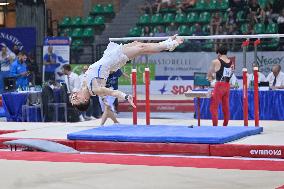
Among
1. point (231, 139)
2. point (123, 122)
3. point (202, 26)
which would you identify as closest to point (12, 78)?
point (123, 122)

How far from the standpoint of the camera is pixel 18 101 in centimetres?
1491

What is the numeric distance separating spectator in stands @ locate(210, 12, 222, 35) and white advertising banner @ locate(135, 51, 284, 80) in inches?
88.6

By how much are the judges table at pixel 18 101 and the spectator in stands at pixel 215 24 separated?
22.5 feet

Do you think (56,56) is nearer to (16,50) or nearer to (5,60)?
(16,50)

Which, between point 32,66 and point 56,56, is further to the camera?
point 32,66

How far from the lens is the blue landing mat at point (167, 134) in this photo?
31.9ft

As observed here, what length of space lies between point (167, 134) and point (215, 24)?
10.9 metres

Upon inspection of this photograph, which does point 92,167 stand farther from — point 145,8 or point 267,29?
point 145,8

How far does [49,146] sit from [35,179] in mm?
2504

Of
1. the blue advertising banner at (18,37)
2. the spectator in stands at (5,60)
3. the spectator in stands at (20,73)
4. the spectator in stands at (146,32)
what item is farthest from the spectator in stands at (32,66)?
the spectator in stands at (146,32)

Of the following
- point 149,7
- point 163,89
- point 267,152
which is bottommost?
point 267,152

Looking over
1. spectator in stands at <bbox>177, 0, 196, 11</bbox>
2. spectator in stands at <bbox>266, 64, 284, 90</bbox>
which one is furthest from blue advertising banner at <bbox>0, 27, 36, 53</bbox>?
spectator in stands at <bbox>266, 64, 284, 90</bbox>

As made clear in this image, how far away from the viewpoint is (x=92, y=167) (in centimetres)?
777

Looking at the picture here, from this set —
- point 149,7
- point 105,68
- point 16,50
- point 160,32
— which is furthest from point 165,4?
point 105,68
